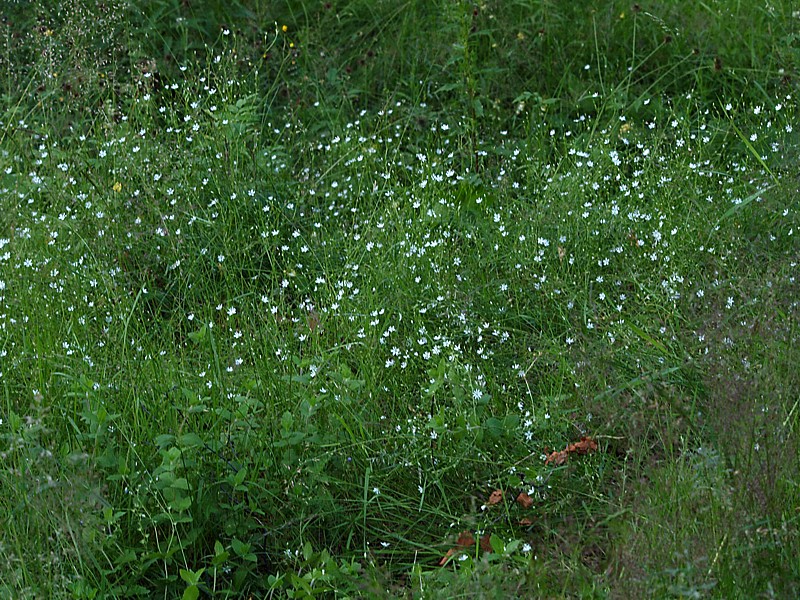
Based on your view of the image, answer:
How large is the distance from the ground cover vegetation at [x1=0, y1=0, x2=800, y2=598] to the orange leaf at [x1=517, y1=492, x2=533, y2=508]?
2 centimetres

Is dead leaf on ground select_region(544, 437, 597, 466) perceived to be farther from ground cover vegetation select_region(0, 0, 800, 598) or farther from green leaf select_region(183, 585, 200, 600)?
green leaf select_region(183, 585, 200, 600)

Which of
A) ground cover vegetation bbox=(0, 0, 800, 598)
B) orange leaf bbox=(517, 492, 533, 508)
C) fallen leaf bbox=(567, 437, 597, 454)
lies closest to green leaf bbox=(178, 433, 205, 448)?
ground cover vegetation bbox=(0, 0, 800, 598)

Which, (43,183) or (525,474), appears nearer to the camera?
(525,474)

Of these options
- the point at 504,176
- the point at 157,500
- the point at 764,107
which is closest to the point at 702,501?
the point at 157,500

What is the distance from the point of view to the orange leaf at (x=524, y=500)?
113 inches

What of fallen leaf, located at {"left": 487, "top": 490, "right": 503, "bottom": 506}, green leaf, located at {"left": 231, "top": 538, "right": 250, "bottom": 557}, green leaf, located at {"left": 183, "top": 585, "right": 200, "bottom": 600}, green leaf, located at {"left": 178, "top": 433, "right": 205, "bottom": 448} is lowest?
fallen leaf, located at {"left": 487, "top": 490, "right": 503, "bottom": 506}

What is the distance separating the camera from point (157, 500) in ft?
9.07

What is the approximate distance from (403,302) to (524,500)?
107 cm

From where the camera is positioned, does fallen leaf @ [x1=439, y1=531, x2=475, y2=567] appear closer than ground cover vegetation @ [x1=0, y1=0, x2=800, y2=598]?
No

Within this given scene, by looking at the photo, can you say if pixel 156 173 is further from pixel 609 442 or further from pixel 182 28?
pixel 609 442

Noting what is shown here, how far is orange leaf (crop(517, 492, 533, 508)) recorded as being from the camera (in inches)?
113

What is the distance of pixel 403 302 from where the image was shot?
3725 millimetres

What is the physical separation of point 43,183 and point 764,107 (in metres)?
3.34

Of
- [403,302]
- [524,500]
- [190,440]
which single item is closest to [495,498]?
[524,500]
